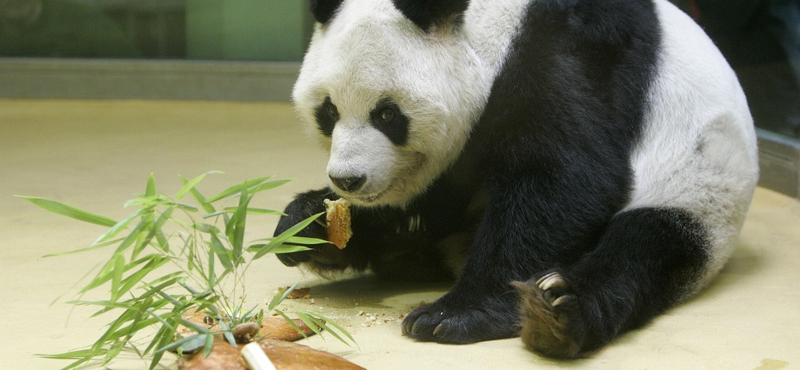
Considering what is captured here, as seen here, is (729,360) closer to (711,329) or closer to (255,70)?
(711,329)

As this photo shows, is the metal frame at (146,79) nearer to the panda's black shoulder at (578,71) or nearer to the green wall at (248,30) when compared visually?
the green wall at (248,30)

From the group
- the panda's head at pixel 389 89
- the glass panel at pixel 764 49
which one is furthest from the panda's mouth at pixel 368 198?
the glass panel at pixel 764 49

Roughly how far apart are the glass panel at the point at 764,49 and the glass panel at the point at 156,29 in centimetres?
348

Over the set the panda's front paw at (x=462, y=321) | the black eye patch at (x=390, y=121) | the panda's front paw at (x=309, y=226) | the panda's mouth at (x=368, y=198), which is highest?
the black eye patch at (x=390, y=121)

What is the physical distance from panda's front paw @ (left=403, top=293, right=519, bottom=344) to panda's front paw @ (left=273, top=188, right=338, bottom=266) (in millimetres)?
509

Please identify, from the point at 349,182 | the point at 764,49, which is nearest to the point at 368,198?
the point at 349,182

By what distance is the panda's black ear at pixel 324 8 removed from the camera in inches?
112

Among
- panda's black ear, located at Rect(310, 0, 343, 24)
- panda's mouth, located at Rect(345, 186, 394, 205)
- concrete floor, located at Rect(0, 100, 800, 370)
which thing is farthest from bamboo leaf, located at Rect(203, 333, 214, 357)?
panda's black ear, located at Rect(310, 0, 343, 24)

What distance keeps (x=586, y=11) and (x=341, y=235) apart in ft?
3.42

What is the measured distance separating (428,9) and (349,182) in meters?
0.56

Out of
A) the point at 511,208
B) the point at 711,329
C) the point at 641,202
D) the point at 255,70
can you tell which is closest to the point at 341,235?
the point at 511,208

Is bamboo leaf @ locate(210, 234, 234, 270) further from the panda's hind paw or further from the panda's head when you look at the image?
the panda's hind paw

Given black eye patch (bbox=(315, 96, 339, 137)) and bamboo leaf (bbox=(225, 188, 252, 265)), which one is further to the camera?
black eye patch (bbox=(315, 96, 339, 137))

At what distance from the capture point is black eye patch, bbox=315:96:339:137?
2758 mm
